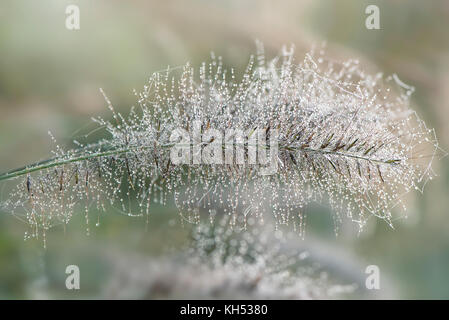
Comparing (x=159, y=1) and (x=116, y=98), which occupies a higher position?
(x=159, y=1)

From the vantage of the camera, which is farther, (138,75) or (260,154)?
(138,75)

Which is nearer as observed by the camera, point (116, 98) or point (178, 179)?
point (178, 179)

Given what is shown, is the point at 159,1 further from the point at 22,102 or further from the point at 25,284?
the point at 25,284

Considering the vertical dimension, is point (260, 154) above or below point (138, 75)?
below

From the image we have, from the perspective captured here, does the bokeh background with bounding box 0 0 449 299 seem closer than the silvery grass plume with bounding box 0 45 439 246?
No

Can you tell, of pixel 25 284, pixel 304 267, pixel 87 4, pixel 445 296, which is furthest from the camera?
pixel 445 296

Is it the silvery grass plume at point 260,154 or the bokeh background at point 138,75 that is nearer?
→ the silvery grass plume at point 260,154

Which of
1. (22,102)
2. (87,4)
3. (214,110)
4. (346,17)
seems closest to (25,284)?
(22,102)
